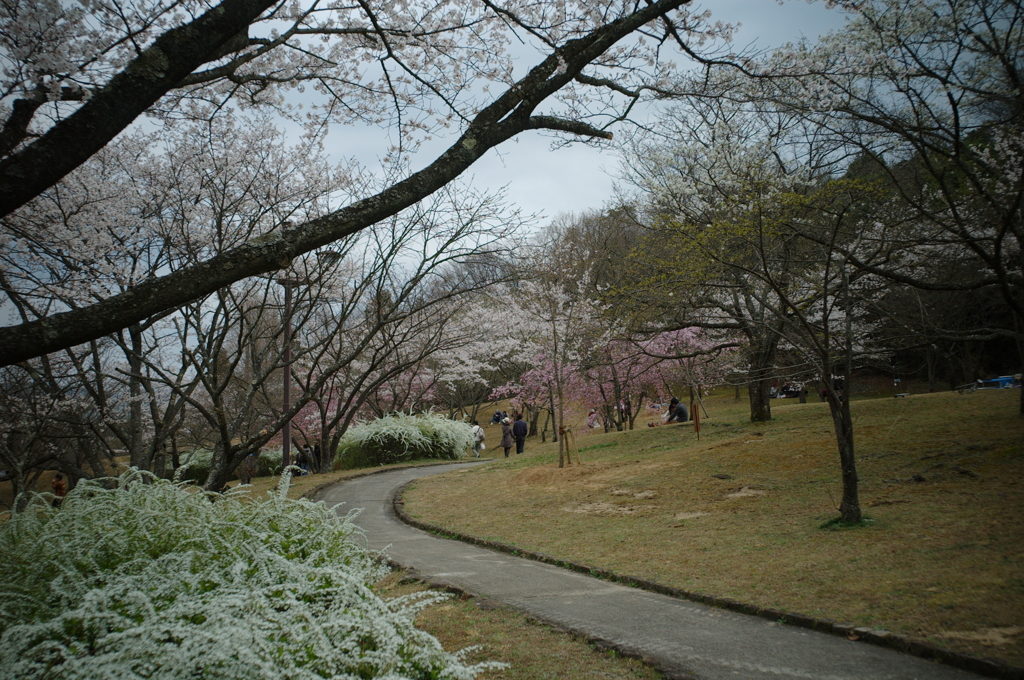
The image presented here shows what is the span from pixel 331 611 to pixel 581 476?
8.89 m

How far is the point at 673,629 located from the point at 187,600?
3090mm

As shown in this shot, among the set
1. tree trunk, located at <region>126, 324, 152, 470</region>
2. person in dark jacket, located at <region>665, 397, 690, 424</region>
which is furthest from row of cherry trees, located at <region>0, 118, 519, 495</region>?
person in dark jacket, located at <region>665, 397, 690, 424</region>

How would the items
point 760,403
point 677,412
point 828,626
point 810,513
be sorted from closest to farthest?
1. point 828,626
2. point 810,513
3. point 760,403
4. point 677,412

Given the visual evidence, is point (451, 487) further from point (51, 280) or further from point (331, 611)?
point (331, 611)

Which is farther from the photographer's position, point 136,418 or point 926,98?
point 136,418

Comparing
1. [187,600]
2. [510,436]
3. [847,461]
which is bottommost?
[510,436]

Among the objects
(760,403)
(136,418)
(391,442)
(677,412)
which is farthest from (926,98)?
(391,442)

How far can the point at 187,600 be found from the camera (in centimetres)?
295

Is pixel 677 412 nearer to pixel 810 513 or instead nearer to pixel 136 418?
pixel 810 513

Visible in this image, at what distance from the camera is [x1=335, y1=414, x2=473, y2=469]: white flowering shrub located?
19.8m

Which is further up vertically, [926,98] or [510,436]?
[926,98]

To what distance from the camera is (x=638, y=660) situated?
3605 millimetres

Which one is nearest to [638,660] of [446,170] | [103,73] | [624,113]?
[446,170]

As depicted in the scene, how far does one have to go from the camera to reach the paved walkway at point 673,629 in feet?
11.5
